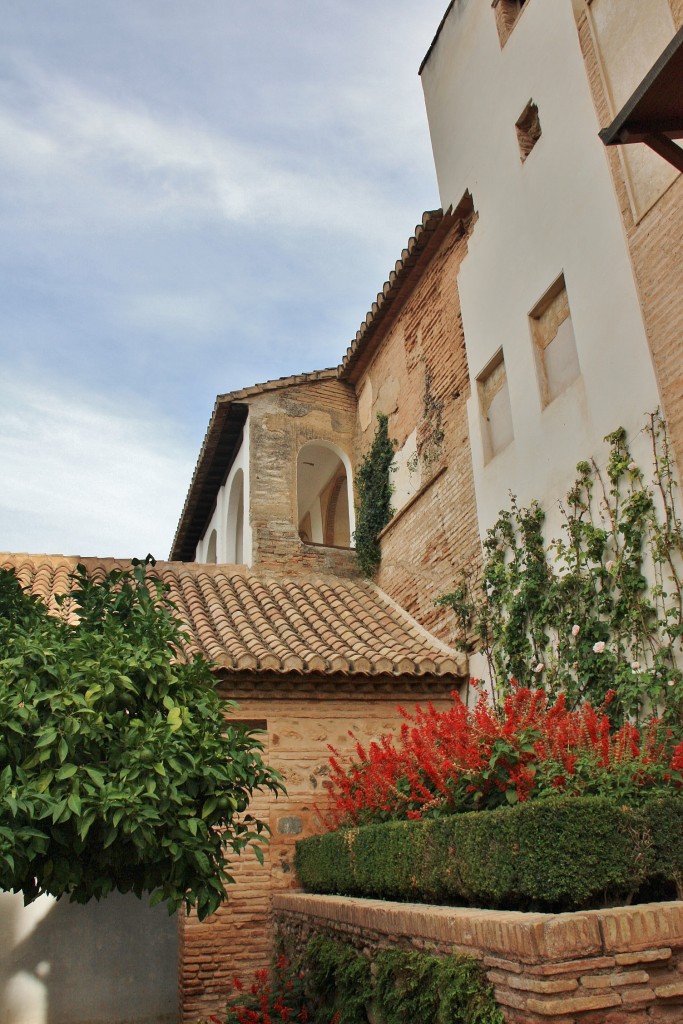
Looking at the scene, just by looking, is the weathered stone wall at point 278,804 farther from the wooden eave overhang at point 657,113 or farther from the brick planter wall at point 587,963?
the wooden eave overhang at point 657,113

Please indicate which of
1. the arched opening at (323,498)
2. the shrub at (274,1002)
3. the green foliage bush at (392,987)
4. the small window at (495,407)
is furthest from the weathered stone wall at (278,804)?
the arched opening at (323,498)

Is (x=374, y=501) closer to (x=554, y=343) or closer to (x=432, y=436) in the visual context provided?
(x=432, y=436)

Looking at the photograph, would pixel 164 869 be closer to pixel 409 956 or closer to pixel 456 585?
pixel 409 956

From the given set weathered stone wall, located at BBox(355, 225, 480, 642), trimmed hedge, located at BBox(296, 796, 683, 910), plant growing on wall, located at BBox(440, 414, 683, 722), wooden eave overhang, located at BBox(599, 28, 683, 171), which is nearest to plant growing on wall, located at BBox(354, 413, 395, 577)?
weathered stone wall, located at BBox(355, 225, 480, 642)

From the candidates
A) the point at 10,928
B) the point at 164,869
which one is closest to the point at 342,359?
the point at 10,928

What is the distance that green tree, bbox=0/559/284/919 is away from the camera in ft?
15.7

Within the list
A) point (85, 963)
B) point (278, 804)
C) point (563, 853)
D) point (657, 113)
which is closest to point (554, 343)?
point (657, 113)

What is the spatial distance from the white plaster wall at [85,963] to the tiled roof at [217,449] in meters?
7.77

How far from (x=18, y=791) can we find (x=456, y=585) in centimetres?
653

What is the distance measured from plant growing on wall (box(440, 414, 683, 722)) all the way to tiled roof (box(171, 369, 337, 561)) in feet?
20.4

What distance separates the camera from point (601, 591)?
7570mm

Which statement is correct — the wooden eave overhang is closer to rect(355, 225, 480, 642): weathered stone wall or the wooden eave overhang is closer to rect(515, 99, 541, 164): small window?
rect(515, 99, 541, 164): small window

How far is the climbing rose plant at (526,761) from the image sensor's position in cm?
512

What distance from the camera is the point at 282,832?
9.16 meters
